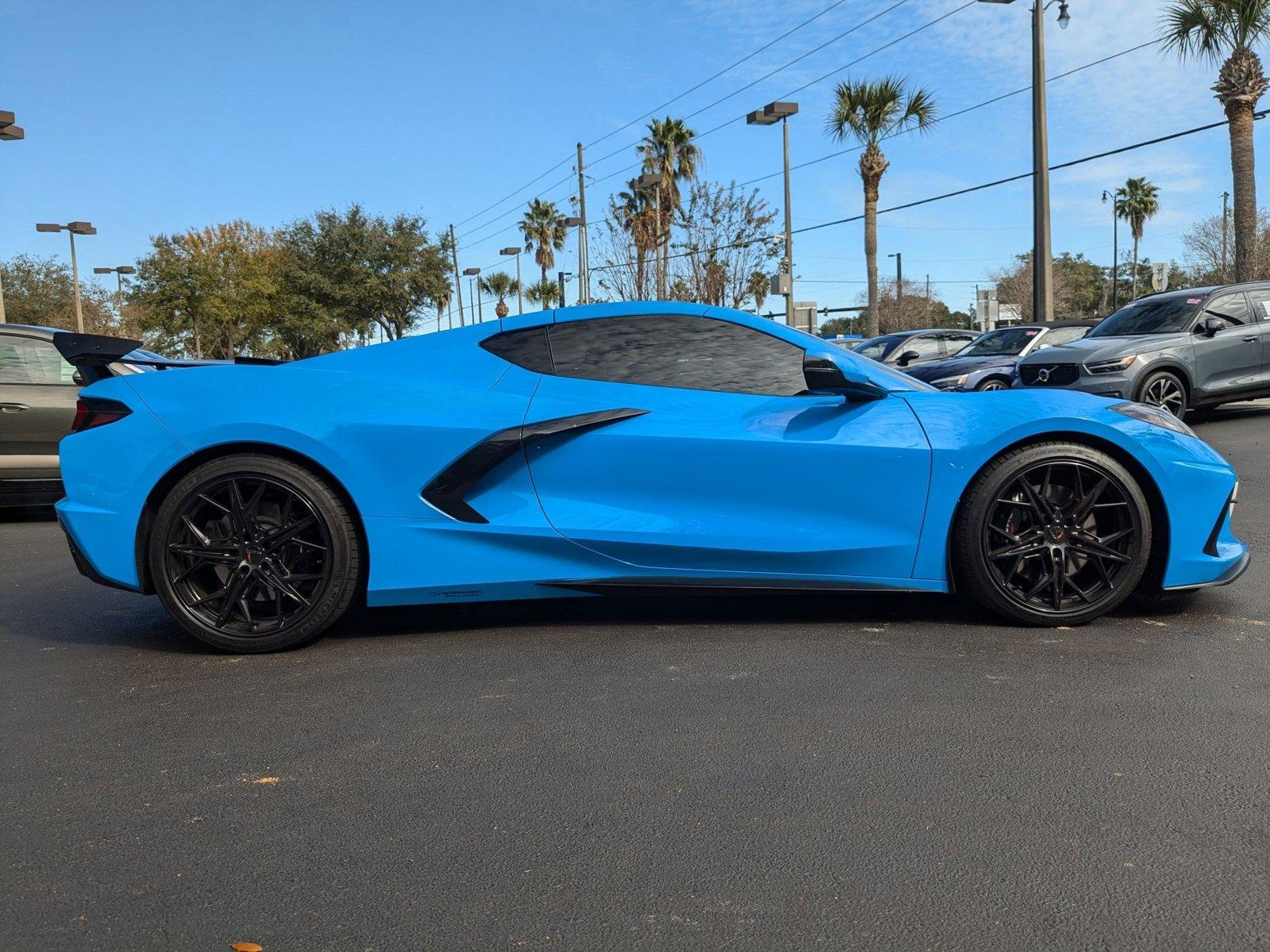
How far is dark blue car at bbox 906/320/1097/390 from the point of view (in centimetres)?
1368

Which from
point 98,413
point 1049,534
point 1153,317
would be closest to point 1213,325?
point 1153,317

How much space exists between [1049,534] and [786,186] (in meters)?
25.1

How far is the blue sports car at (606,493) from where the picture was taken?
13.0ft

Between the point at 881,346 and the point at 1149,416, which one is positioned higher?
the point at 881,346

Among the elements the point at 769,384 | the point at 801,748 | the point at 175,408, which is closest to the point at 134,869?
the point at 801,748

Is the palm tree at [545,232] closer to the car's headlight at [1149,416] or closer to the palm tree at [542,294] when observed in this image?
the palm tree at [542,294]

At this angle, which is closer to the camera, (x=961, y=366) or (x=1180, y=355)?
(x=1180, y=355)

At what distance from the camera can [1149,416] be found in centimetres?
413

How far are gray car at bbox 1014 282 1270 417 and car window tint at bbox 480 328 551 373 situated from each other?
8800mm

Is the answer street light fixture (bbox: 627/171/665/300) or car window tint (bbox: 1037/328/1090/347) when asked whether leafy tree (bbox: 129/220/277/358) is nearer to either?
street light fixture (bbox: 627/171/665/300)

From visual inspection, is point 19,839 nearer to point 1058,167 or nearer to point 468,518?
point 468,518

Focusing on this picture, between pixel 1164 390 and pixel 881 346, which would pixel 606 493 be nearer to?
pixel 1164 390

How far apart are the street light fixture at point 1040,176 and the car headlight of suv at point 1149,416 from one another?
43.9 feet

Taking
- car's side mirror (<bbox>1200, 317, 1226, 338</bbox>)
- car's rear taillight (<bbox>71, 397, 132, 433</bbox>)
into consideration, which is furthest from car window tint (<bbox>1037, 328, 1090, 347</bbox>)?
car's rear taillight (<bbox>71, 397, 132, 433</bbox>)
